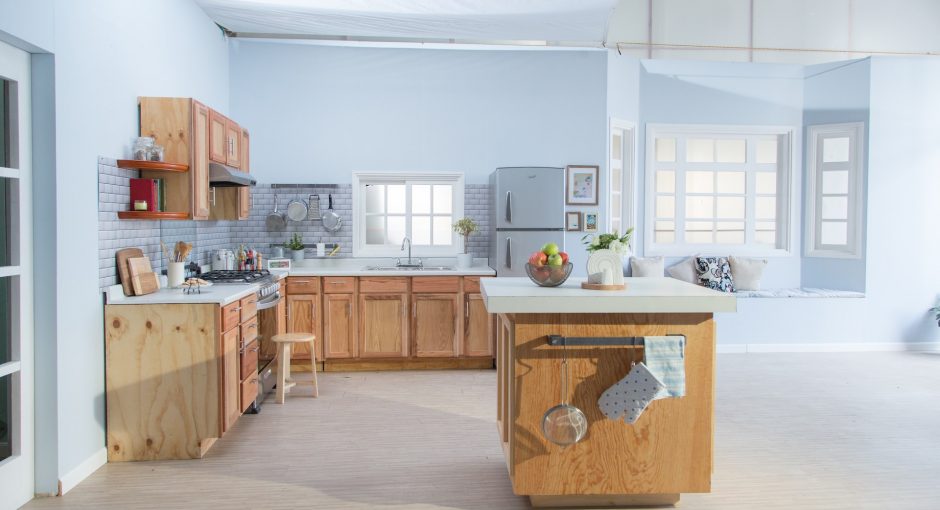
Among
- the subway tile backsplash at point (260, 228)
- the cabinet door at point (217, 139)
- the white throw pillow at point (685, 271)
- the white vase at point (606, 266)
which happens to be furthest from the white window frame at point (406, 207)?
the white vase at point (606, 266)

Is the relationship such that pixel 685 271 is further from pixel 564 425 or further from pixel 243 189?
pixel 564 425

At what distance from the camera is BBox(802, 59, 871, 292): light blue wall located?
23.1ft

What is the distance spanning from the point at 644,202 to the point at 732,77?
1.74 metres

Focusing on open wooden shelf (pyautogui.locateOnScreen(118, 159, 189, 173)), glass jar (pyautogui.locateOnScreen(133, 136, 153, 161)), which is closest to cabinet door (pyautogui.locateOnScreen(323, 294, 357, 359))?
open wooden shelf (pyautogui.locateOnScreen(118, 159, 189, 173))

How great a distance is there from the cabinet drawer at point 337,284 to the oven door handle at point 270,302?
2.02 feet

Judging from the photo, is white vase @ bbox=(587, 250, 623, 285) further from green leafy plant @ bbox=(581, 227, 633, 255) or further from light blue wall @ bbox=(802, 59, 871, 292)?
light blue wall @ bbox=(802, 59, 871, 292)

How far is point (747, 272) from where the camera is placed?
7.36 metres

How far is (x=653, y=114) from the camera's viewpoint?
7.38 m

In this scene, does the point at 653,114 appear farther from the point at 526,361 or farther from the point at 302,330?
the point at 526,361

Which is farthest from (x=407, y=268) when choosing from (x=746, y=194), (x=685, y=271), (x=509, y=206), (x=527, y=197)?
(x=746, y=194)

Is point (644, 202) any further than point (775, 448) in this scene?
Yes

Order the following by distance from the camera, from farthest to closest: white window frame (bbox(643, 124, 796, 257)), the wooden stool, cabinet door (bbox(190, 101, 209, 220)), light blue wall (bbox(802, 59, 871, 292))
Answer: white window frame (bbox(643, 124, 796, 257)), light blue wall (bbox(802, 59, 871, 292)), the wooden stool, cabinet door (bbox(190, 101, 209, 220))

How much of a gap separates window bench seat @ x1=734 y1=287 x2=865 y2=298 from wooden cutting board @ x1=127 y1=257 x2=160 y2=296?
5.45 m

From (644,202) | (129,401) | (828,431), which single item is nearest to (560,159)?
(644,202)
